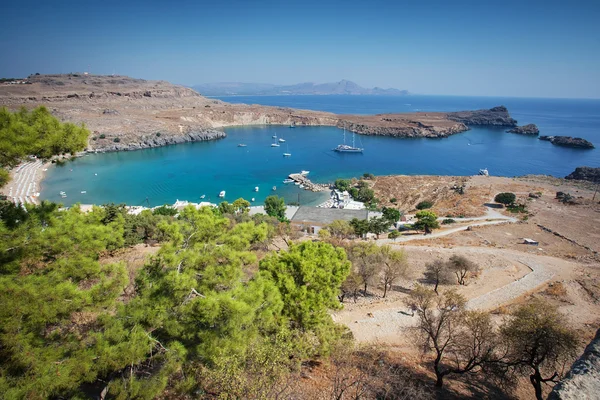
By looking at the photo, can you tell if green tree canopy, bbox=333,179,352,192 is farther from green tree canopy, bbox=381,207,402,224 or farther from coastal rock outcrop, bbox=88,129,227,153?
coastal rock outcrop, bbox=88,129,227,153

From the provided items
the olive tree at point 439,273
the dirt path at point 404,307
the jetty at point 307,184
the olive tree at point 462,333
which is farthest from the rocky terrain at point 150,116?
the olive tree at point 462,333

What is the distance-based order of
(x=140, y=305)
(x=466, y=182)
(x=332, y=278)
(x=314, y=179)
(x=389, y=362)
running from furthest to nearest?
(x=314, y=179) < (x=466, y=182) < (x=389, y=362) < (x=332, y=278) < (x=140, y=305)

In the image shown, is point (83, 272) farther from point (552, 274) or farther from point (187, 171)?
point (187, 171)

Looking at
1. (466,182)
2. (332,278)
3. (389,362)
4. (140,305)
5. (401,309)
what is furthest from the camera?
(466,182)

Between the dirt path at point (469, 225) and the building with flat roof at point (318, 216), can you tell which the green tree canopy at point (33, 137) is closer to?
the dirt path at point (469, 225)

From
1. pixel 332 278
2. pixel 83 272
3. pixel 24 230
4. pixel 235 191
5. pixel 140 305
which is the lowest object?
pixel 235 191

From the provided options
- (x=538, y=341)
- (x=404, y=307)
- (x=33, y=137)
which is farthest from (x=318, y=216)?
(x=33, y=137)

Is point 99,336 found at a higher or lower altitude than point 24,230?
lower

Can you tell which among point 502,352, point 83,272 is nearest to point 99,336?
point 83,272
